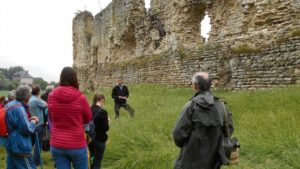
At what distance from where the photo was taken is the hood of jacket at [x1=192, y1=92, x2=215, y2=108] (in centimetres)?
352

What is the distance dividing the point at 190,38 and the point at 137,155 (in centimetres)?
901

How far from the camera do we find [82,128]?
4258mm

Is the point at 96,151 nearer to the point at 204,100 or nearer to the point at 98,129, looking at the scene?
the point at 98,129

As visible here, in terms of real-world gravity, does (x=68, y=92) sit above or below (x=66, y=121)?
above

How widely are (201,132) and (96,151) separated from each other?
88.4 inches

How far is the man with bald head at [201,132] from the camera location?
11.6 ft

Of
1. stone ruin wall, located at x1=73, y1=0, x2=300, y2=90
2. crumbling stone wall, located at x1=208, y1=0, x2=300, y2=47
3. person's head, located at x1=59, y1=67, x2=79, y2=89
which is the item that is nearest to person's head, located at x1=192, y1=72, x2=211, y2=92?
person's head, located at x1=59, y1=67, x2=79, y2=89

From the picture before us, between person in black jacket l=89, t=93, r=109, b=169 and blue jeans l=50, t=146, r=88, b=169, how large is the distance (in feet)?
3.25

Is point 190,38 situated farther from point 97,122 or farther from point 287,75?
point 97,122

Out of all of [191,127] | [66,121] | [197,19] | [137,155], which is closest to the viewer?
[191,127]

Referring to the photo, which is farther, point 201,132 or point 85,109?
point 85,109

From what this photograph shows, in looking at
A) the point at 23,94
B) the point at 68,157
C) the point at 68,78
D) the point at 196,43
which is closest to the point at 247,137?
the point at 68,157

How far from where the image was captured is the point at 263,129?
19.5ft

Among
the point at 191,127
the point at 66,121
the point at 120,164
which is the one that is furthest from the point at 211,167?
the point at 120,164
